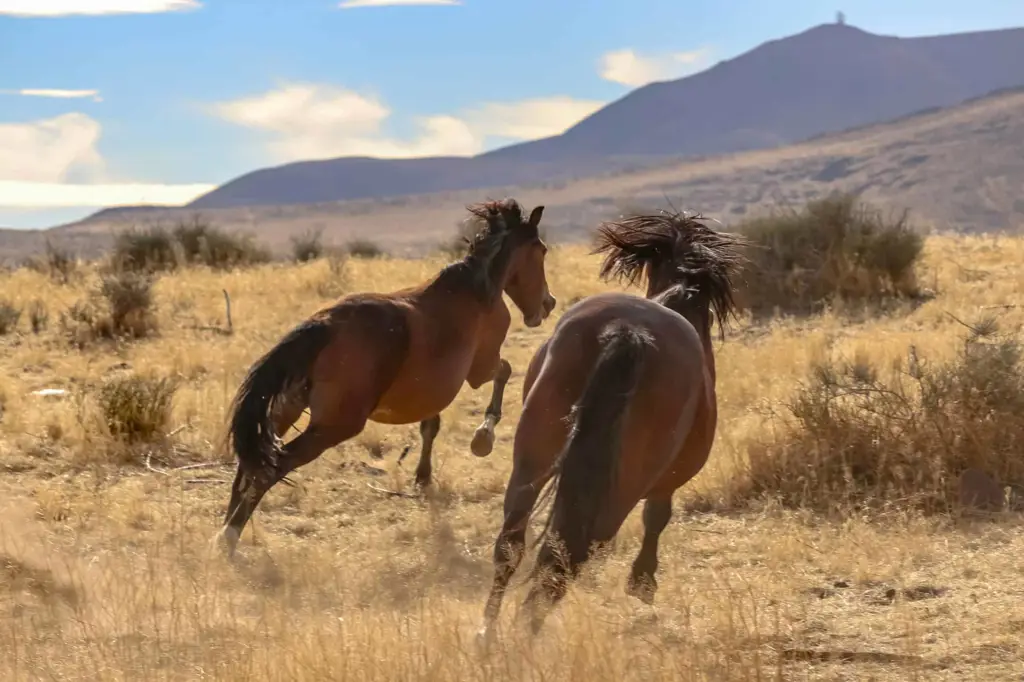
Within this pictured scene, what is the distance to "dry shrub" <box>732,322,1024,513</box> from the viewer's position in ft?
22.9

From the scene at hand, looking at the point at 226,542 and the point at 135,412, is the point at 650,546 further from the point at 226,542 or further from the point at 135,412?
the point at 135,412

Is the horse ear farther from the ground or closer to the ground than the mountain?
closer to the ground

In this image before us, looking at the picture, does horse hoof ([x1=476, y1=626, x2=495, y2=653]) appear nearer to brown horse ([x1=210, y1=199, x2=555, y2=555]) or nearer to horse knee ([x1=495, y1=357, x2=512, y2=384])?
brown horse ([x1=210, y1=199, x2=555, y2=555])

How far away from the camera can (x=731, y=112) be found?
578 feet

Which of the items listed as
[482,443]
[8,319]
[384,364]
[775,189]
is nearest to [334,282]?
[8,319]

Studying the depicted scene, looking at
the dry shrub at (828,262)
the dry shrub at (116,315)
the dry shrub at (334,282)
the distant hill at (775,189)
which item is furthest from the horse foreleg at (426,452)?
the distant hill at (775,189)

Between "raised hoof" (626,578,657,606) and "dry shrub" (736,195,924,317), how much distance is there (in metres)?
9.45

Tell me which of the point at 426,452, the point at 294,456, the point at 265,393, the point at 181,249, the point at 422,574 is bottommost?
the point at 422,574

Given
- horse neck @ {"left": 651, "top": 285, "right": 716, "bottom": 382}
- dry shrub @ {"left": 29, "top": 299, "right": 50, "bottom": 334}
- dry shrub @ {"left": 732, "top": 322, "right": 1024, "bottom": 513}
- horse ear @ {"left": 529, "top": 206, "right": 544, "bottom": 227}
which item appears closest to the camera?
horse neck @ {"left": 651, "top": 285, "right": 716, "bottom": 382}

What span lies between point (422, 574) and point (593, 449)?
2.01 meters

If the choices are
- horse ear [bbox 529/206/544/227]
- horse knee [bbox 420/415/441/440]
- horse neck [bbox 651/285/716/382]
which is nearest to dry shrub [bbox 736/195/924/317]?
horse ear [bbox 529/206/544/227]

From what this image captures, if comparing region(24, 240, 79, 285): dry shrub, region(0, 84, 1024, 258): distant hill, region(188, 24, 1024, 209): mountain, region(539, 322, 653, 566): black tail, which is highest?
region(188, 24, 1024, 209): mountain

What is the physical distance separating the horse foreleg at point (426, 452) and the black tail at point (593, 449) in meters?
3.75

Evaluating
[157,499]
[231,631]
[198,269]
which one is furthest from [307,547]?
[198,269]
